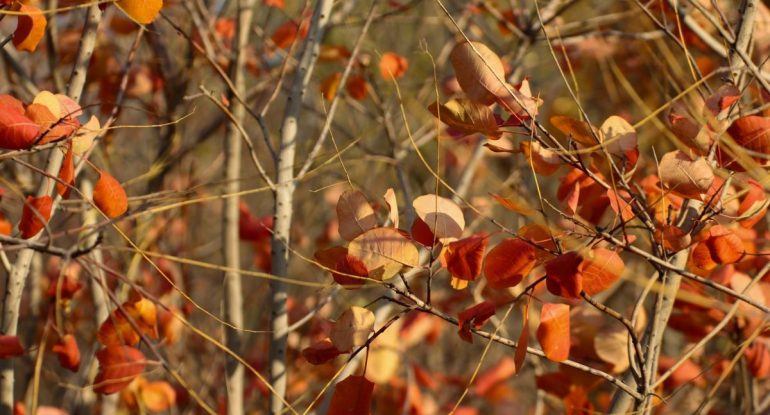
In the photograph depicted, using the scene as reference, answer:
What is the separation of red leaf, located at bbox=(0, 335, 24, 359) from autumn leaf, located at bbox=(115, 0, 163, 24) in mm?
425

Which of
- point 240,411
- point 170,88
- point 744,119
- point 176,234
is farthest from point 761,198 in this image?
point 176,234

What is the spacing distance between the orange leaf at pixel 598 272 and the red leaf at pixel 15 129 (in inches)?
22.6

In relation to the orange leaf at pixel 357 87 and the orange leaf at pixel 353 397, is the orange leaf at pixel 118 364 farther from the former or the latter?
the orange leaf at pixel 357 87

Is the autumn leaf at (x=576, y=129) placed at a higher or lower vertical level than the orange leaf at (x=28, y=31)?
lower

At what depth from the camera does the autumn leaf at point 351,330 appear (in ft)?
2.85

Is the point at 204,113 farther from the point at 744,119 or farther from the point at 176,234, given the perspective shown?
the point at 744,119

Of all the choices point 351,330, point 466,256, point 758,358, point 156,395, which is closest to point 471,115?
point 466,256

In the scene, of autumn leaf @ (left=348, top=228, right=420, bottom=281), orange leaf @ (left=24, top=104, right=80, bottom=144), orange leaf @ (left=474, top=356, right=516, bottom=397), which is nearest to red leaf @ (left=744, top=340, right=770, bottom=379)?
autumn leaf @ (left=348, top=228, right=420, bottom=281)

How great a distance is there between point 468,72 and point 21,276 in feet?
2.23

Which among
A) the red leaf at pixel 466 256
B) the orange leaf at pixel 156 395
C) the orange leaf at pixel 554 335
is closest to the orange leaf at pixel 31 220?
the red leaf at pixel 466 256

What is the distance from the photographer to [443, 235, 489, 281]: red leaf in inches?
34.2

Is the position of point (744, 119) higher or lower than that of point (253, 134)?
lower

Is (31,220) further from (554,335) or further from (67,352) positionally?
(554,335)

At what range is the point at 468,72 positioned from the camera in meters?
0.84
